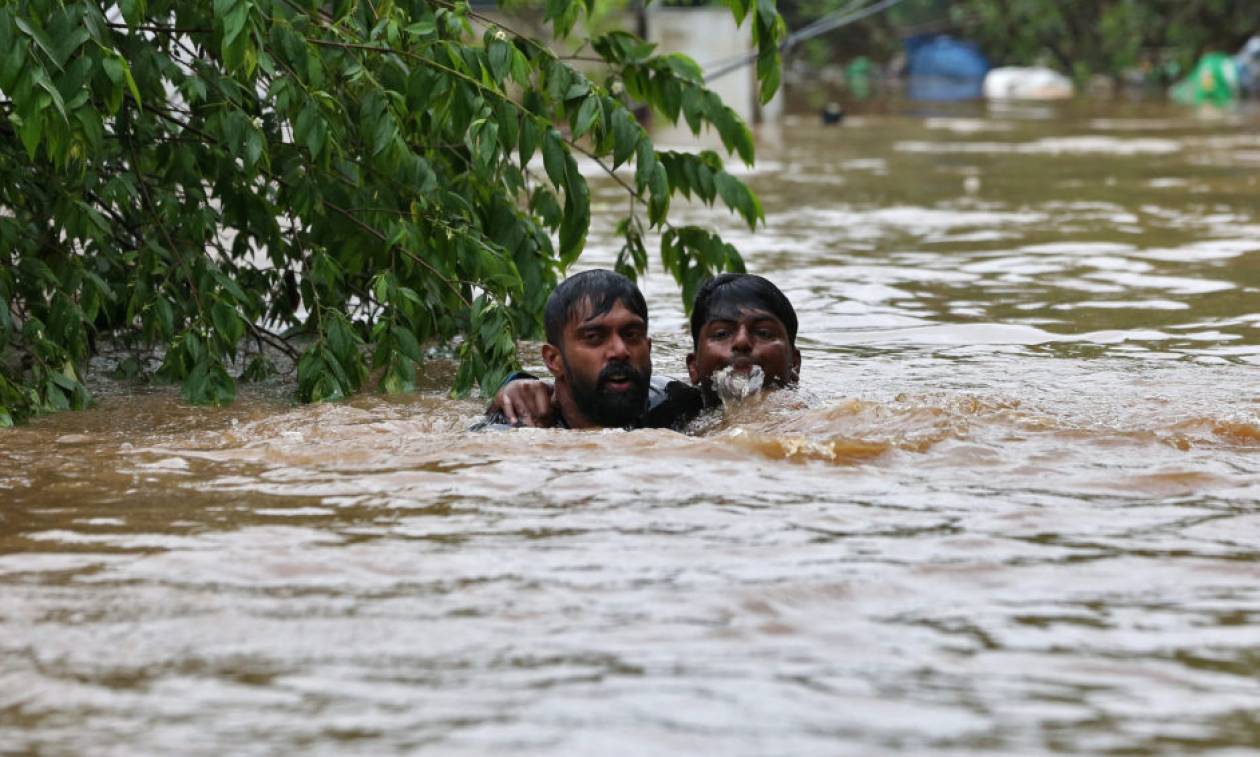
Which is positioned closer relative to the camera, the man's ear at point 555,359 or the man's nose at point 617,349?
the man's nose at point 617,349

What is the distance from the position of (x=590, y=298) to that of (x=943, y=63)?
112 feet

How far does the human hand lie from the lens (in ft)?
19.9

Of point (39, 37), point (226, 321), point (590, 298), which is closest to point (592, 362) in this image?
point (590, 298)

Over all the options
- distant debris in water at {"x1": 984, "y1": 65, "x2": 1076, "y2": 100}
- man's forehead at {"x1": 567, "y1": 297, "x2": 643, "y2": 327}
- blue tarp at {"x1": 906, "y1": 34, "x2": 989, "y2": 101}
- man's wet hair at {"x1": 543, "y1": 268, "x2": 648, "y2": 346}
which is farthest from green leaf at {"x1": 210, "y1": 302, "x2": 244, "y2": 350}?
blue tarp at {"x1": 906, "y1": 34, "x2": 989, "y2": 101}

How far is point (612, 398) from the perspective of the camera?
610 centimetres

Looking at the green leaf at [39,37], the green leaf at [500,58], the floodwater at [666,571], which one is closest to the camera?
the floodwater at [666,571]

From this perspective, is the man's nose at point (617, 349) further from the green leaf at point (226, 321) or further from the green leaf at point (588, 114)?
the green leaf at point (226, 321)

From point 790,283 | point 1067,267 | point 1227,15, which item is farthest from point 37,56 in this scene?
point 1227,15

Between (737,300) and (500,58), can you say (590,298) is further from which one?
(500,58)

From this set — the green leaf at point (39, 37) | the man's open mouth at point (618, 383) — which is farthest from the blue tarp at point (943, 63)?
the green leaf at point (39, 37)

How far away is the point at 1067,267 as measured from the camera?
10.7 metres

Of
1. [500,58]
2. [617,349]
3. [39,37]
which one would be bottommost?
[617,349]

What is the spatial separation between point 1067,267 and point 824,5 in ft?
89.8

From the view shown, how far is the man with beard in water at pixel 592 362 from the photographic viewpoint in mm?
6094
